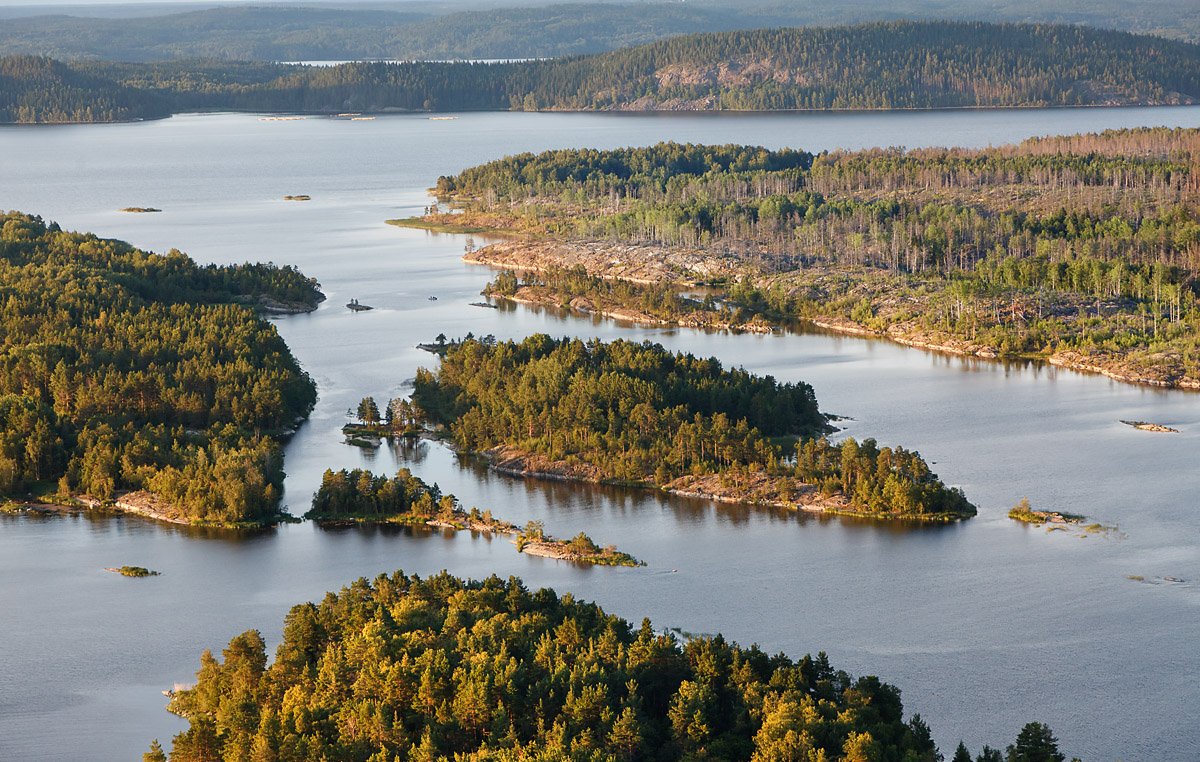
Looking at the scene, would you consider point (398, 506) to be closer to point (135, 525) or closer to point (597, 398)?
point (135, 525)

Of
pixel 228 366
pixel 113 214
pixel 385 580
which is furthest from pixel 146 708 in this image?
pixel 113 214

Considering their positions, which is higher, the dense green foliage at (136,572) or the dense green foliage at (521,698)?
the dense green foliage at (521,698)

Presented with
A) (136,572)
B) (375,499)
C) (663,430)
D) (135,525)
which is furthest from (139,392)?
(663,430)

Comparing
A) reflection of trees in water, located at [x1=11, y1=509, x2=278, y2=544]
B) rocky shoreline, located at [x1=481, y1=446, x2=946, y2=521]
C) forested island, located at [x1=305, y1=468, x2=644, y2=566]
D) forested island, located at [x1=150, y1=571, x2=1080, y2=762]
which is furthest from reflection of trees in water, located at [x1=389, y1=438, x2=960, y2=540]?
forested island, located at [x1=150, y1=571, x2=1080, y2=762]

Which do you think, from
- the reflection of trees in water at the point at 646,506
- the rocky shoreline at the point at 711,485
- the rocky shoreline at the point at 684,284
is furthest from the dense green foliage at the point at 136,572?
the rocky shoreline at the point at 684,284

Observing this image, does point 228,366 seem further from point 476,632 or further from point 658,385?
point 476,632

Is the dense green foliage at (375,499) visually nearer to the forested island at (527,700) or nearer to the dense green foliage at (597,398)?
the dense green foliage at (597,398)
